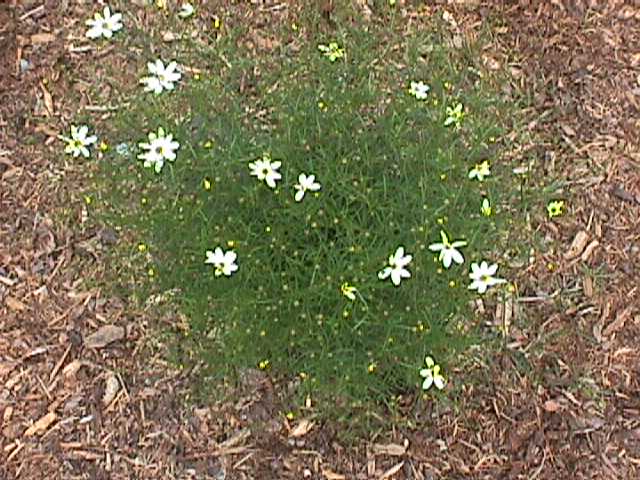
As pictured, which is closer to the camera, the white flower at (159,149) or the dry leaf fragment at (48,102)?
the white flower at (159,149)

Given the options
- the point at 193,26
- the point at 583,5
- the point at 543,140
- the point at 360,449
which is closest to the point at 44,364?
the point at 360,449

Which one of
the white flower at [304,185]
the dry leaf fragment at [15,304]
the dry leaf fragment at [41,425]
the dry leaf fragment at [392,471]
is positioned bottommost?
the dry leaf fragment at [41,425]

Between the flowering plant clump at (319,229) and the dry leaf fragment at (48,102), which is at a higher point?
the flowering plant clump at (319,229)

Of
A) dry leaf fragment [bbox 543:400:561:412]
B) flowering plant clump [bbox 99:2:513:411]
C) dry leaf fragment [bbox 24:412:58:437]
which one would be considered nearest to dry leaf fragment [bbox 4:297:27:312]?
dry leaf fragment [bbox 24:412:58:437]

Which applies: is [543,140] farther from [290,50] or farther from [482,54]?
[290,50]

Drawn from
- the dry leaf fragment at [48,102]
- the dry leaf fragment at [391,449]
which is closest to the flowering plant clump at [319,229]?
the dry leaf fragment at [391,449]

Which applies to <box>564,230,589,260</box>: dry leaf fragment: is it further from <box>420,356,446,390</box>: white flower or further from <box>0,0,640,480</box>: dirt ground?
<box>420,356,446,390</box>: white flower

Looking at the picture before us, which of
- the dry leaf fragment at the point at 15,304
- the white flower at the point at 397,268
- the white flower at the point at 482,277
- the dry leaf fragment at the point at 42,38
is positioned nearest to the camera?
the white flower at the point at 397,268

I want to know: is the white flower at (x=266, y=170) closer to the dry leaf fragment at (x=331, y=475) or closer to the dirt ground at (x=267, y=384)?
the dirt ground at (x=267, y=384)

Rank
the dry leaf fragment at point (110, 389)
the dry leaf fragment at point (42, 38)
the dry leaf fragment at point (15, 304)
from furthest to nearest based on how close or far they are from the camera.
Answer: the dry leaf fragment at point (42, 38), the dry leaf fragment at point (15, 304), the dry leaf fragment at point (110, 389)

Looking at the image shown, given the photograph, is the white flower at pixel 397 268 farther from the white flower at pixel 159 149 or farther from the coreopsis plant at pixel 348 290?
the white flower at pixel 159 149
